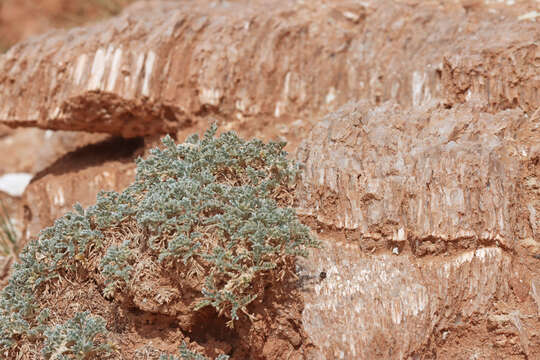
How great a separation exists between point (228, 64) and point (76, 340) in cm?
285

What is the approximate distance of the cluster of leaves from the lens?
3062 millimetres

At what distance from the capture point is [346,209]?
350cm

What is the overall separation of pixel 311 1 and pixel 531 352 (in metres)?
3.74

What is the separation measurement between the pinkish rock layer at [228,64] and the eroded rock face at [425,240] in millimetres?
1133

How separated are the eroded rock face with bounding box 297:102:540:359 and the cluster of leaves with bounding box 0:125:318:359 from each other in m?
0.32

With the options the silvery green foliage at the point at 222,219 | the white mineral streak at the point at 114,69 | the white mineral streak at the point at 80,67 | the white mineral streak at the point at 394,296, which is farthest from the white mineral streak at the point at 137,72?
the white mineral streak at the point at 394,296

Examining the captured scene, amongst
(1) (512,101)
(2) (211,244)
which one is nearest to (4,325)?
(2) (211,244)

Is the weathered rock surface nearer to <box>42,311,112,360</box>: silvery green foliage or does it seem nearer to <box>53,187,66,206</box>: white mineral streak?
<box>53,187,66,206</box>: white mineral streak

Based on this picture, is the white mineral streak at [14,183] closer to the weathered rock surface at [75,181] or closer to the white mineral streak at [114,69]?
the weathered rock surface at [75,181]

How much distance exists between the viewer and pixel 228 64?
5.04 metres

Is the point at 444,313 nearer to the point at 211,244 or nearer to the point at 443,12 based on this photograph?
the point at 211,244

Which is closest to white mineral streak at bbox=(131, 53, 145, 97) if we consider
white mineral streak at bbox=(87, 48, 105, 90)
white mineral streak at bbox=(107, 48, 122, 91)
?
white mineral streak at bbox=(107, 48, 122, 91)

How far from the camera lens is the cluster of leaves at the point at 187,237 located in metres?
3.06

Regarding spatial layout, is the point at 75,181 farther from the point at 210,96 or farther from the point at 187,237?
the point at 187,237
